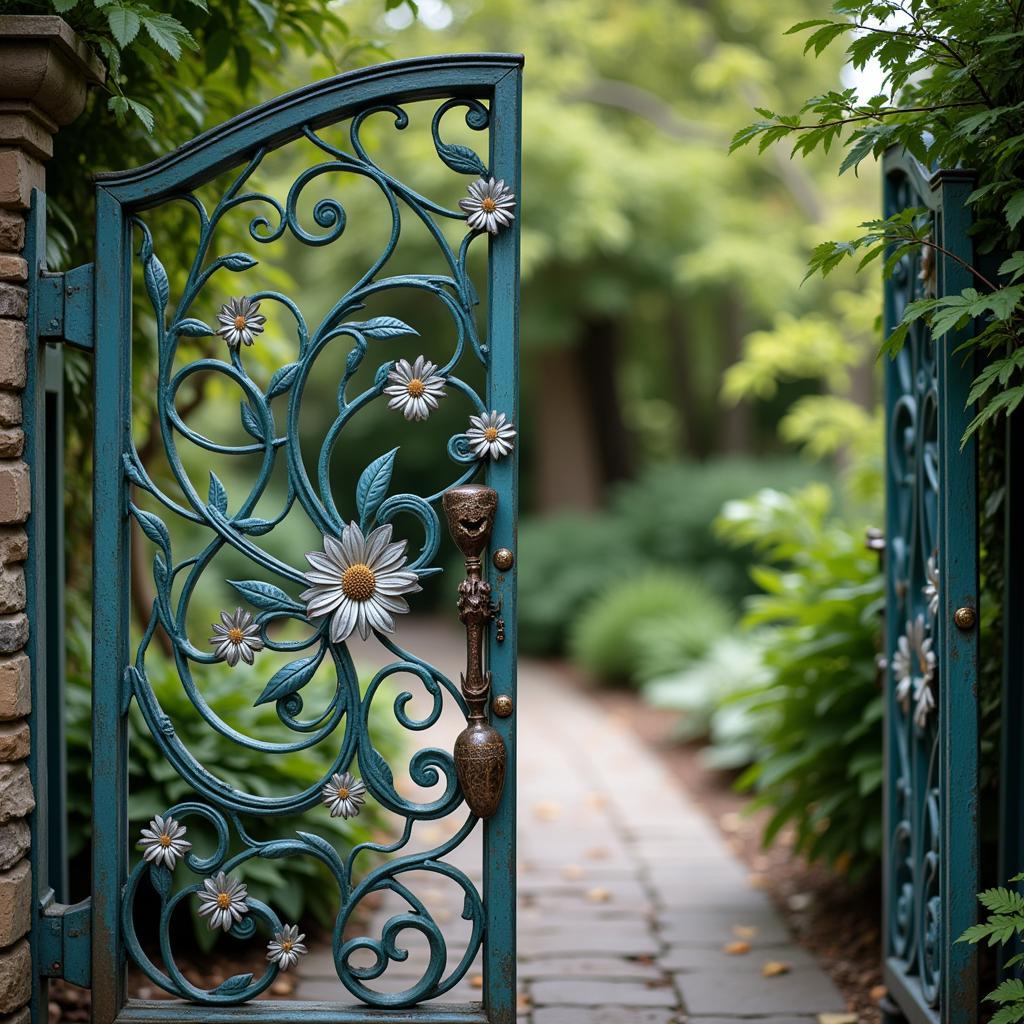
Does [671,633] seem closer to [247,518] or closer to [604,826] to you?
[604,826]

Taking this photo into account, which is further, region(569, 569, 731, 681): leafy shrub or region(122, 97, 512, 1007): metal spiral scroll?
region(569, 569, 731, 681): leafy shrub

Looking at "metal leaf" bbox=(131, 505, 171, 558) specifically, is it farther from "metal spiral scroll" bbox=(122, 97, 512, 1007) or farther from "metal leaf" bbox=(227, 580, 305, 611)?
"metal leaf" bbox=(227, 580, 305, 611)

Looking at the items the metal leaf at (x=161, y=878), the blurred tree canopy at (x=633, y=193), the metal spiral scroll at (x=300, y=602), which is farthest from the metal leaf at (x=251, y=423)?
the blurred tree canopy at (x=633, y=193)

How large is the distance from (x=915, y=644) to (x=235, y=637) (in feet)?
5.92

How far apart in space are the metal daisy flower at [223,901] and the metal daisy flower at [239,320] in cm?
125

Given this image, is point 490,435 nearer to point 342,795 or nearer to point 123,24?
point 342,795

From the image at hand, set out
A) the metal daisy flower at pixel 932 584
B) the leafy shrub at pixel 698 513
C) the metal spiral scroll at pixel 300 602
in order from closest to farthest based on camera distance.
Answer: the metal spiral scroll at pixel 300 602 < the metal daisy flower at pixel 932 584 < the leafy shrub at pixel 698 513

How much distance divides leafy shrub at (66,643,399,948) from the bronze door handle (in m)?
1.18

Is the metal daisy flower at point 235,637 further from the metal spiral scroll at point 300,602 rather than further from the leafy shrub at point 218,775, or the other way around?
the leafy shrub at point 218,775

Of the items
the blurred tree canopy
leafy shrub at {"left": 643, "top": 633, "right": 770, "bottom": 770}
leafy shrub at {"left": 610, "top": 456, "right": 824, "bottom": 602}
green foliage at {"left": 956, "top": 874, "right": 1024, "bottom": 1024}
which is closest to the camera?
green foliage at {"left": 956, "top": 874, "right": 1024, "bottom": 1024}

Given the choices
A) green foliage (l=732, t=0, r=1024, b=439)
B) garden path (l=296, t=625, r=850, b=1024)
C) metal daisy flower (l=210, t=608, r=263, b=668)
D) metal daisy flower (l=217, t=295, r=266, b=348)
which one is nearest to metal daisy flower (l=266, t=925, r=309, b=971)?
metal daisy flower (l=210, t=608, r=263, b=668)

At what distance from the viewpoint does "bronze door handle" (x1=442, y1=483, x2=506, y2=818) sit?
8.37 feet

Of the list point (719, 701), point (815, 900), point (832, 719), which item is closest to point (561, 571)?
point (719, 701)

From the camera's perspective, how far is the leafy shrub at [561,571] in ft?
39.6
